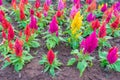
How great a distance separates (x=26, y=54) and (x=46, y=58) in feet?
1.20

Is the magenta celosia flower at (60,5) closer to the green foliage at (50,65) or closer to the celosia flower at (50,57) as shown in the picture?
the green foliage at (50,65)

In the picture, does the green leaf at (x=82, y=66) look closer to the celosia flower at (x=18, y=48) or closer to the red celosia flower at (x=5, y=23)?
the celosia flower at (x=18, y=48)

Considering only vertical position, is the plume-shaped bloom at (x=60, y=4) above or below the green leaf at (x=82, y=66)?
above

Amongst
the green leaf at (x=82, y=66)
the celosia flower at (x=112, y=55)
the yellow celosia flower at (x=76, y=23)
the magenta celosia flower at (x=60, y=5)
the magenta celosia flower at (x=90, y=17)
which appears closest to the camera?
the celosia flower at (x=112, y=55)

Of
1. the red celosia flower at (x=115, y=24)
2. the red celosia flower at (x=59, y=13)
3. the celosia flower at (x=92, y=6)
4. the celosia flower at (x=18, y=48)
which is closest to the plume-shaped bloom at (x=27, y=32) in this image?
the celosia flower at (x=18, y=48)

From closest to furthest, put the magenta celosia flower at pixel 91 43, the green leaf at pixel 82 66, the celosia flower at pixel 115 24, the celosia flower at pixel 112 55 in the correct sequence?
the magenta celosia flower at pixel 91 43 < the celosia flower at pixel 112 55 < the green leaf at pixel 82 66 < the celosia flower at pixel 115 24

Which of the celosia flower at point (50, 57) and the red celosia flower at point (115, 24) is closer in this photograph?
the celosia flower at point (50, 57)

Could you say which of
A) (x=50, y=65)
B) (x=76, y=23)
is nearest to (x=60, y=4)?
(x=76, y=23)

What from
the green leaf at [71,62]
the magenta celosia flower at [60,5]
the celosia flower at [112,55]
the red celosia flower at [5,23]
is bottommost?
the green leaf at [71,62]

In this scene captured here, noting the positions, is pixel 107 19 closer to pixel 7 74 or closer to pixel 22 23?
pixel 22 23

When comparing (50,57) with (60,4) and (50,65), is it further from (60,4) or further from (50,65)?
(60,4)

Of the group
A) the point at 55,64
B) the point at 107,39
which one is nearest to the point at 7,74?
the point at 55,64

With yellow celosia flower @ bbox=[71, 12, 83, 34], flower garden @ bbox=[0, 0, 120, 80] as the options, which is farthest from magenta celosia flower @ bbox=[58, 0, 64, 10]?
yellow celosia flower @ bbox=[71, 12, 83, 34]

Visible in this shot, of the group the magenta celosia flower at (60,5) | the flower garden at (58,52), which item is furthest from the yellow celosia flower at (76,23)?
the magenta celosia flower at (60,5)
